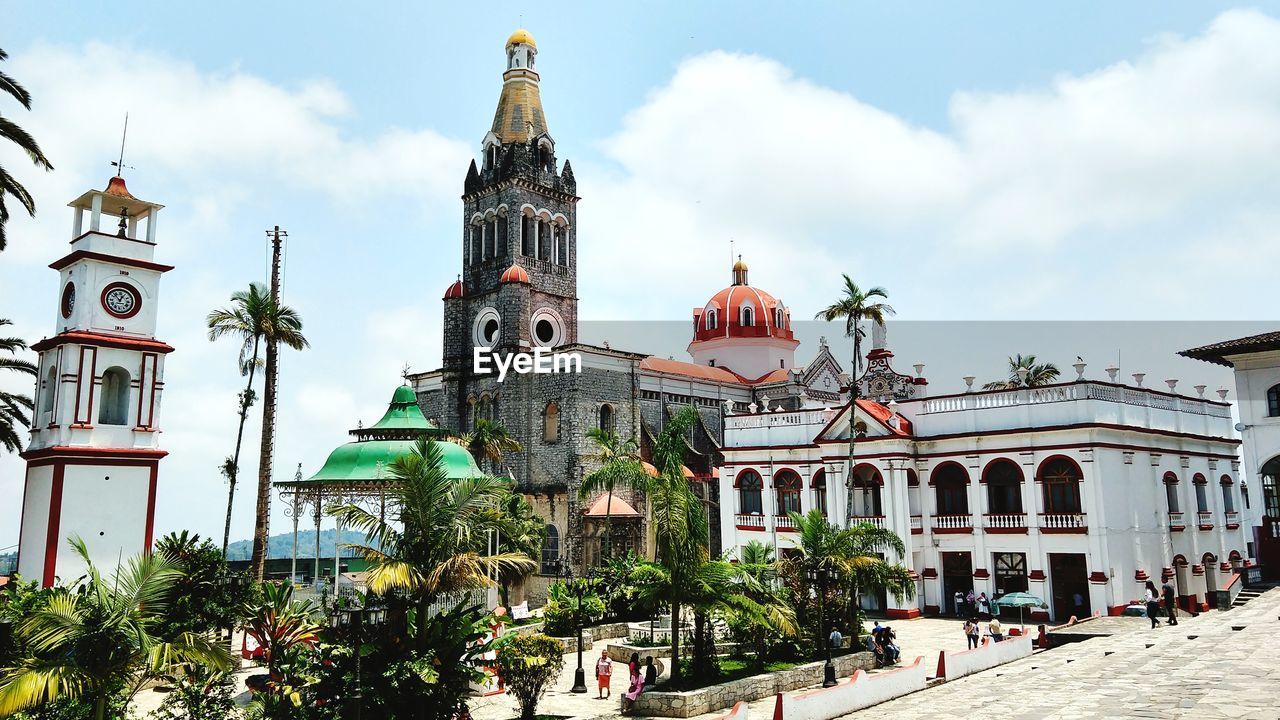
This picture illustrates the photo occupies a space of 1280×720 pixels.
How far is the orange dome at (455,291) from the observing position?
5403 centimetres

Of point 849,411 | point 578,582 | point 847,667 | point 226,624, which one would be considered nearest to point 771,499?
point 849,411

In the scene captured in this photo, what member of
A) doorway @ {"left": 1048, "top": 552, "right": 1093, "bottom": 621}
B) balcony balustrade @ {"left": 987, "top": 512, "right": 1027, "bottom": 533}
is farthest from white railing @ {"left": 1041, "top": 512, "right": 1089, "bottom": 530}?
doorway @ {"left": 1048, "top": 552, "right": 1093, "bottom": 621}

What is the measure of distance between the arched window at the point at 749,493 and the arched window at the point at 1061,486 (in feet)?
35.2

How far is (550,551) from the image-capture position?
153 ft

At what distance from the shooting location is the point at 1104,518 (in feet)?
92.5

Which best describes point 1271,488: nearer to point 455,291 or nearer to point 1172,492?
point 1172,492

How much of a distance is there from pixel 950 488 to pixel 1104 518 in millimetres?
5197

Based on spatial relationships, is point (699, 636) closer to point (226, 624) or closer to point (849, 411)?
point (226, 624)

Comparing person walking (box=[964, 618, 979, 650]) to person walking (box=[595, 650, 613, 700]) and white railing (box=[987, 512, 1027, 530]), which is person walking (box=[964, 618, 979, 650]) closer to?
white railing (box=[987, 512, 1027, 530])

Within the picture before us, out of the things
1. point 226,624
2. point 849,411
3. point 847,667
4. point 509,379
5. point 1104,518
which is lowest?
point 847,667

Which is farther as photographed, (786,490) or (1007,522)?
(786,490)

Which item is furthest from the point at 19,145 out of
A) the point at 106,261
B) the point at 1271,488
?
the point at 1271,488

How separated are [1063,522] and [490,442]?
26677mm

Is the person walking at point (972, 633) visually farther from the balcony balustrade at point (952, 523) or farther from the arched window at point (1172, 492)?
the arched window at point (1172, 492)
